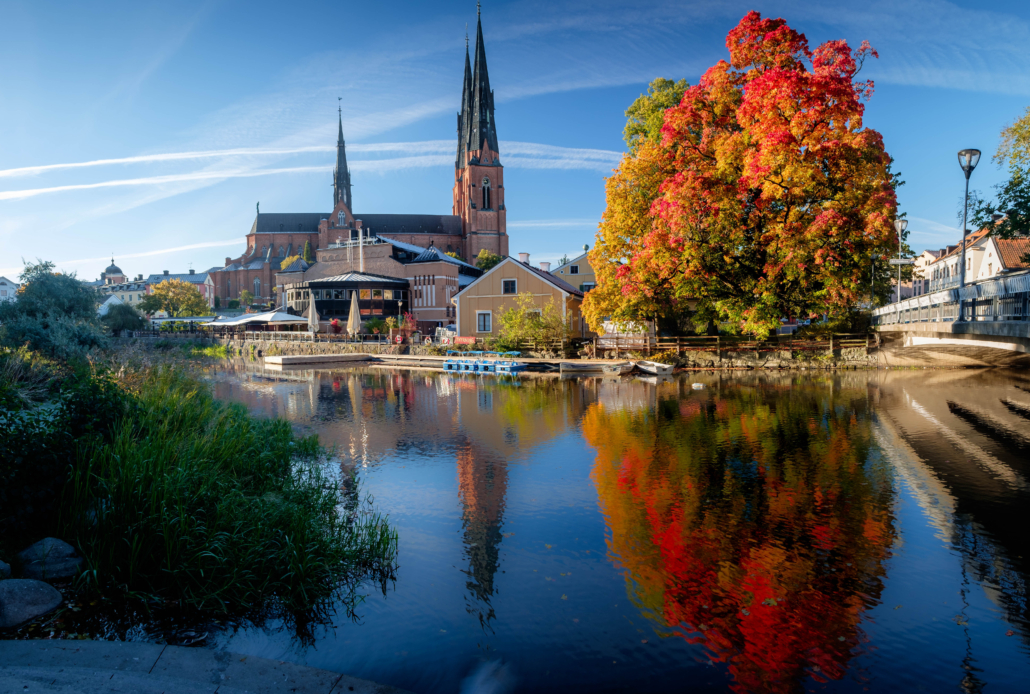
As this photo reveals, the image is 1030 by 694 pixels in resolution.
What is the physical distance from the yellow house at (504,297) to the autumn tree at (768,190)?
11061mm

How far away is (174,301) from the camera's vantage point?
8694 centimetres

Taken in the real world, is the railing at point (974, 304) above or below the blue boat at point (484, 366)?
above

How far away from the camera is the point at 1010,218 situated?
22062mm

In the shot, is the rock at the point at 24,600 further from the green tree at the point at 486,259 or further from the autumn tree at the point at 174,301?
the autumn tree at the point at 174,301

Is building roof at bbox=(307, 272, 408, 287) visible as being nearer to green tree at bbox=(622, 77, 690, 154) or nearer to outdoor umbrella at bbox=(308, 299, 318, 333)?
outdoor umbrella at bbox=(308, 299, 318, 333)

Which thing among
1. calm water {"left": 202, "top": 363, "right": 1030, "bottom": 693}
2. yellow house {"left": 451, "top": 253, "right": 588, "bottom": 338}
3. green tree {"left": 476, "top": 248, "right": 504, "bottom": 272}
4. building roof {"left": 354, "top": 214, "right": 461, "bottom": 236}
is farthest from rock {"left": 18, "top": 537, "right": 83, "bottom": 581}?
building roof {"left": 354, "top": 214, "right": 461, "bottom": 236}

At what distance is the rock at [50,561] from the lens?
6135mm

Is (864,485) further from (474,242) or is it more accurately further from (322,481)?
(474,242)

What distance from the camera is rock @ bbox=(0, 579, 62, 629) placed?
17.7ft

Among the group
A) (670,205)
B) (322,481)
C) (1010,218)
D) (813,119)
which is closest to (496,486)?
(322,481)

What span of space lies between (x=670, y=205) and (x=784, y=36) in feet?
28.0

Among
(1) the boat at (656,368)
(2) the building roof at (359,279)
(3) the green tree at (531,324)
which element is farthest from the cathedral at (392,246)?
(1) the boat at (656,368)

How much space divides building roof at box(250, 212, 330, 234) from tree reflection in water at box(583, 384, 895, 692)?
343ft

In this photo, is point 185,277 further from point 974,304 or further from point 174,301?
point 974,304
